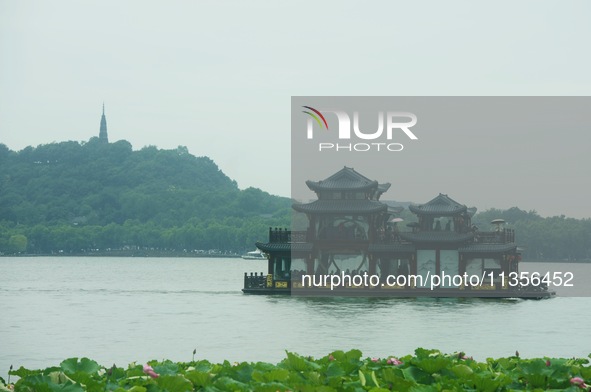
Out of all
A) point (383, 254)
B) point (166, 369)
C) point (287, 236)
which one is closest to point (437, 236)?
point (383, 254)

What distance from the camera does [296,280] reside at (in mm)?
41594

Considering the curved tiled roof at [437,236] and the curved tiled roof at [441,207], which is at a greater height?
the curved tiled roof at [441,207]

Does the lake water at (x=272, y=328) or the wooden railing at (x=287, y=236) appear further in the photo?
the wooden railing at (x=287, y=236)

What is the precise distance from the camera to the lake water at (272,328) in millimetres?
24344

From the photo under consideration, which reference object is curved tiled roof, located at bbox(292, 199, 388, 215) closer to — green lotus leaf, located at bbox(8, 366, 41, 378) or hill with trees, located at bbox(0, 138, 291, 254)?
green lotus leaf, located at bbox(8, 366, 41, 378)

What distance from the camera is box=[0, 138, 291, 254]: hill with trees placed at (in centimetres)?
11925

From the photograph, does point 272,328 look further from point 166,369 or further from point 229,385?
point 229,385

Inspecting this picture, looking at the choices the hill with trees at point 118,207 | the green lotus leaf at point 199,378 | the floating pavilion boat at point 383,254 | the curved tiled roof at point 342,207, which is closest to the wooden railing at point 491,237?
the floating pavilion boat at point 383,254

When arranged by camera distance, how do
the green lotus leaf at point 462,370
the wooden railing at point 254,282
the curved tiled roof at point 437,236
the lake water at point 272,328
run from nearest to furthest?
1. the green lotus leaf at point 462,370
2. the lake water at point 272,328
3. the curved tiled roof at point 437,236
4. the wooden railing at point 254,282

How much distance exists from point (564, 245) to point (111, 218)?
6187 centimetres

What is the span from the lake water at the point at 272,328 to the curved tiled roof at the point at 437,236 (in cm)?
278

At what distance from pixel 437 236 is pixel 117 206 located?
93.1 m

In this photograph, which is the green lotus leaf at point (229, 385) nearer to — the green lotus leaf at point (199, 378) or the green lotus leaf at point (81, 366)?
the green lotus leaf at point (199, 378)

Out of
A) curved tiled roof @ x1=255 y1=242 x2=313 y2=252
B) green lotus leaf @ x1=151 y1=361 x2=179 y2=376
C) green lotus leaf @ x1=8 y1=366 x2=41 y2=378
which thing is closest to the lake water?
curved tiled roof @ x1=255 y1=242 x2=313 y2=252
